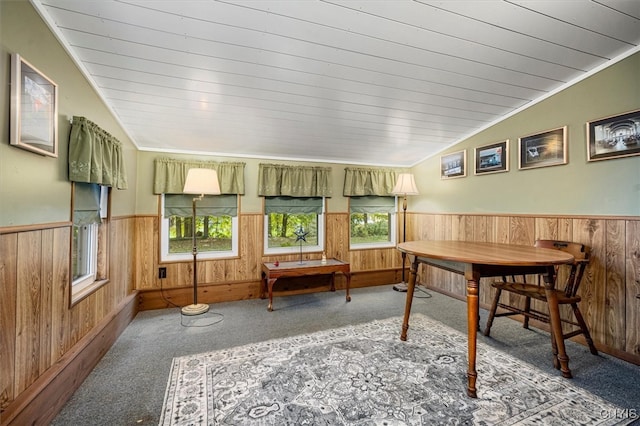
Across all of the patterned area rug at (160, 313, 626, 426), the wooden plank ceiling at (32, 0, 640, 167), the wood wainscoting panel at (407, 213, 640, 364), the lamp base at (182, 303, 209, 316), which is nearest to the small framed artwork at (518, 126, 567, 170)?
the wooden plank ceiling at (32, 0, 640, 167)

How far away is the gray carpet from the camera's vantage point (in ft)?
5.51

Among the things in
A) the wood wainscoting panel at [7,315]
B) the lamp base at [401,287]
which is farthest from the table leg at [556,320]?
the wood wainscoting panel at [7,315]

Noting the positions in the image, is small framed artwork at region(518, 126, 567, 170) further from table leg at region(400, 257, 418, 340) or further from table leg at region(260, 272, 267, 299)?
table leg at region(260, 272, 267, 299)

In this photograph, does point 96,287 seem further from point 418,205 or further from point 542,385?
point 418,205

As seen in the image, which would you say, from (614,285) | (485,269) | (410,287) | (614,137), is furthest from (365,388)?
(614,137)

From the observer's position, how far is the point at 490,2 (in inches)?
63.4

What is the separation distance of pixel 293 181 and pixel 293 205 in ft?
1.19

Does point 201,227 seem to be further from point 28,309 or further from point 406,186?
point 406,186

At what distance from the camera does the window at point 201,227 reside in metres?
3.54

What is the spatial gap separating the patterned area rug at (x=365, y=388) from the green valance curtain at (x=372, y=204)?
7.83 feet

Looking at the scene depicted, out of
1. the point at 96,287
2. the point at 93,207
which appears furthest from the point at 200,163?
the point at 96,287

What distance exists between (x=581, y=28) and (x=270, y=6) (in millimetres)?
2074

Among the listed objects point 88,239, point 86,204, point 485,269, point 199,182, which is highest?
point 199,182

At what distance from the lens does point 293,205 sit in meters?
4.11
